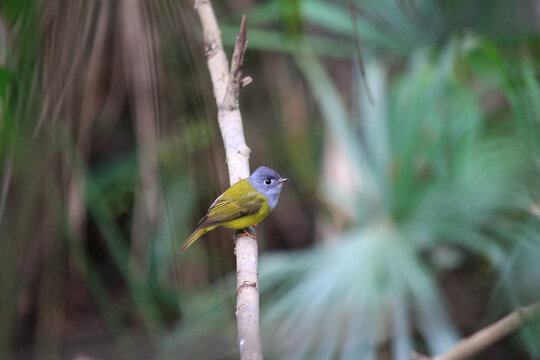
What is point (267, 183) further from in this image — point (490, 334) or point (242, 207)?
point (490, 334)

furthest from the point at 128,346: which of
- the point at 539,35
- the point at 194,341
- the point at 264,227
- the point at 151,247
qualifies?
the point at 539,35

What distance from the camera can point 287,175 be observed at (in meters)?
5.94

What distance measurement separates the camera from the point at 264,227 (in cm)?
595

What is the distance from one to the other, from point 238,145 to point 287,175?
3572 mm

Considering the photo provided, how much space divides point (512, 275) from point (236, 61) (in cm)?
183

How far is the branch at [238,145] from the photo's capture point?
5.12 feet

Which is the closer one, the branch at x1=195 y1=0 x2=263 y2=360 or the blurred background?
the branch at x1=195 y1=0 x2=263 y2=360

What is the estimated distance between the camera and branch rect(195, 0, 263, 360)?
1562mm

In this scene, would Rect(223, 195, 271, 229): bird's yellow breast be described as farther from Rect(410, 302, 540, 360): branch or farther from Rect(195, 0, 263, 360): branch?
Rect(410, 302, 540, 360): branch

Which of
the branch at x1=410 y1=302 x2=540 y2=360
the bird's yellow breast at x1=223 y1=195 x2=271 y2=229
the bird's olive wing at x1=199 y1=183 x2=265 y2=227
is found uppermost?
the bird's olive wing at x1=199 y1=183 x2=265 y2=227

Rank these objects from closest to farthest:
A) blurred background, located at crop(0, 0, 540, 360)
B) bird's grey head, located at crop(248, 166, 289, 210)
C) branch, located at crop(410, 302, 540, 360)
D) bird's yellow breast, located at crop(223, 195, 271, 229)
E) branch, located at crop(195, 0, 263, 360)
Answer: branch, located at crop(195, 0, 263, 360) → blurred background, located at crop(0, 0, 540, 360) → branch, located at crop(410, 302, 540, 360) → bird's yellow breast, located at crop(223, 195, 271, 229) → bird's grey head, located at crop(248, 166, 289, 210)

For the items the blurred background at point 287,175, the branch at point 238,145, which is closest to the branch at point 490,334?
the blurred background at point 287,175

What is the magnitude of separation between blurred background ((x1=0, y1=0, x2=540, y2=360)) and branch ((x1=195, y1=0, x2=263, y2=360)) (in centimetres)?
9

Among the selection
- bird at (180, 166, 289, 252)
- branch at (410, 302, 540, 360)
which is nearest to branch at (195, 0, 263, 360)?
bird at (180, 166, 289, 252)
